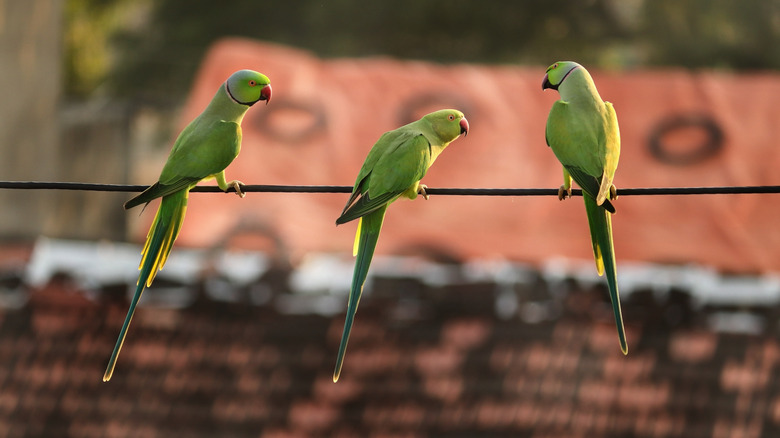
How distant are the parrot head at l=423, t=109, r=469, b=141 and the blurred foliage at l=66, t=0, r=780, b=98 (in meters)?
20.5

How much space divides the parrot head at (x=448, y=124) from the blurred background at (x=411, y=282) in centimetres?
481

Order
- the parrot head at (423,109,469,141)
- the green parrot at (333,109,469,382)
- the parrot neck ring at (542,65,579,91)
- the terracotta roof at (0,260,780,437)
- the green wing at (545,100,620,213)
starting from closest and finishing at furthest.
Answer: the green wing at (545,100,620,213) → the green parrot at (333,109,469,382) → the parrot neck ring at (542,65,579,91) → the parrot head at (423,109,469,141) → the terracotta roof at (0,260,780,437)

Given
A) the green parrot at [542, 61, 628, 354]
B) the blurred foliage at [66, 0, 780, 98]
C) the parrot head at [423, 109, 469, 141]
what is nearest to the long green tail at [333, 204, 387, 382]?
the parrot head at [423, 109, 469, 141]

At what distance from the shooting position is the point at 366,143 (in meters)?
10.9

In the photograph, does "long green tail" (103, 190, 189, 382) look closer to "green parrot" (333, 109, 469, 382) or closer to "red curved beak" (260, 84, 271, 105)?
"red curved beak" (260, 84, 271, 105)

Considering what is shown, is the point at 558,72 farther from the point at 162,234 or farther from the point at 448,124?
the point at 162,234

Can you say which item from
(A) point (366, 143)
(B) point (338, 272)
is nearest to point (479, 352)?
(B) point (338, 272)

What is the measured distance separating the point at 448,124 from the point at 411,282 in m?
4.97

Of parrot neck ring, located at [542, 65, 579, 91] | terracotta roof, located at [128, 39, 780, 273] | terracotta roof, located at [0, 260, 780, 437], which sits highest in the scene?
terracotta roof, located at [128, 39, 780, 273]

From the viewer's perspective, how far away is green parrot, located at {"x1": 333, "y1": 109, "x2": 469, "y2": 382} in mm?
3689

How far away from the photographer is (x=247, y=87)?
397cm

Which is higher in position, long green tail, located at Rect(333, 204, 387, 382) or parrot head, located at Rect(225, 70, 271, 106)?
parrot head, located at Rect(225, 70, 271, 106)

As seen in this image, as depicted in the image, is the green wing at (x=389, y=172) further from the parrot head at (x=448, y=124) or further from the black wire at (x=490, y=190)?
the black wire at (x=490, y=190)

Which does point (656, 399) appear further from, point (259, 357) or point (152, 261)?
point (152, 261)
